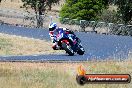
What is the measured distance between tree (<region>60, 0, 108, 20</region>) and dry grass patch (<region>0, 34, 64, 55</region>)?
25908 mm

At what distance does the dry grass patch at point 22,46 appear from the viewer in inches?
1459

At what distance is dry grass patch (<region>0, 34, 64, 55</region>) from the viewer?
37050mm

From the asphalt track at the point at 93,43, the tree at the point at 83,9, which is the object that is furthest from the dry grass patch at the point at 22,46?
the tree at the point at 83,9

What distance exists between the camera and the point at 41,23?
60.6m

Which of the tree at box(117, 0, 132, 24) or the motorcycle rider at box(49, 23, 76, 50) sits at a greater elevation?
the motorcycle rider at box(49, 23, 76, 50)

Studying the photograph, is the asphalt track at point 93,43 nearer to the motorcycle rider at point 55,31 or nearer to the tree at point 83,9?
the motorcycle rider at point 55,31

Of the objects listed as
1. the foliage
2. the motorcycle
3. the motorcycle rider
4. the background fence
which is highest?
the motorcycle rider

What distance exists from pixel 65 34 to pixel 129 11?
1699 inches

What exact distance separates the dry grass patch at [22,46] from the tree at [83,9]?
85.0ft

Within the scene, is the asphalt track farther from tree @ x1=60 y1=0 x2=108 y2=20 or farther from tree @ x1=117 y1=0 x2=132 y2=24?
tree @ x1=60 y1=0 x2=108 y2=20

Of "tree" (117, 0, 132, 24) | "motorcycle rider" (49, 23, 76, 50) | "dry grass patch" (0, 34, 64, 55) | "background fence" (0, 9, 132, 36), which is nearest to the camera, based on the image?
"motorcycle rider" (49, 23, 76, 50)

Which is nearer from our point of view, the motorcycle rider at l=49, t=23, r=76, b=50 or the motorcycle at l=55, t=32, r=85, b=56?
the motorcycle rider at l=49, t=23, r=76, b=50

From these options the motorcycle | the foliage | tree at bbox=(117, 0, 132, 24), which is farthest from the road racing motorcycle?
the foliage

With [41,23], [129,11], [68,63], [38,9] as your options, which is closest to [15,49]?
[68,63]
